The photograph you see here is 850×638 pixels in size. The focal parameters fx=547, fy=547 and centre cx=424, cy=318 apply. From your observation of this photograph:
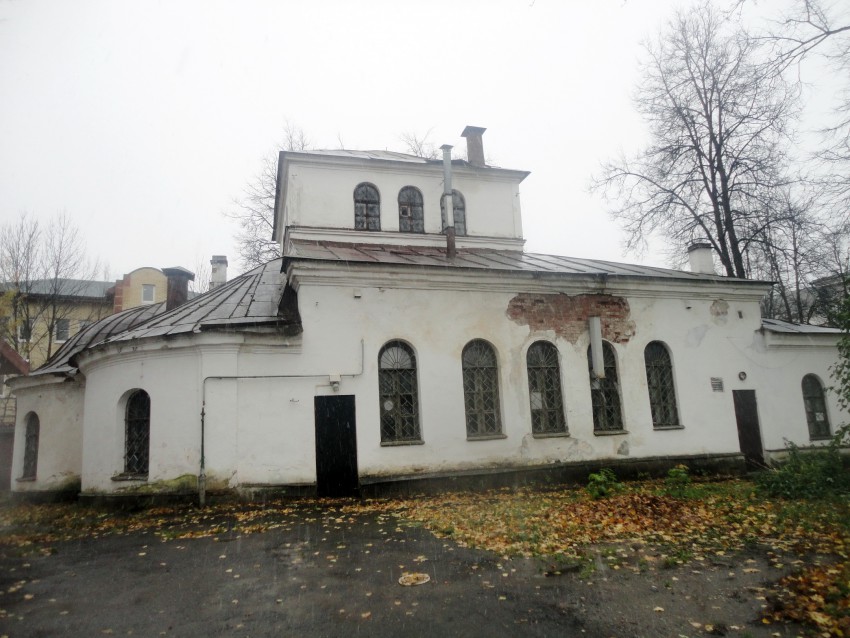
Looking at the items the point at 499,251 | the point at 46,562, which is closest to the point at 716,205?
the point at 499,251

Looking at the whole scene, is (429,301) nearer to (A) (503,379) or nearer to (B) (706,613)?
(A) (503,379)

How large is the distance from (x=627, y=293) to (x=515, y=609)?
10.0 metres

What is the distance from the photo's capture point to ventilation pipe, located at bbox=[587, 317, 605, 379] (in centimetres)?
1270

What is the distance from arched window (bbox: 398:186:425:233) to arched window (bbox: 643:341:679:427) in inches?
291

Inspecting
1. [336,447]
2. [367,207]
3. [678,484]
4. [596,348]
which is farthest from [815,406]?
[367,207]

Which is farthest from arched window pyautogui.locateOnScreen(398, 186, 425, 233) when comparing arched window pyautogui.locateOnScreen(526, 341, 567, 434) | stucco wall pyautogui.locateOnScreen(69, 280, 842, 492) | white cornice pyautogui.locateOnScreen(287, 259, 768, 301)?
arched window pyautogui.locateOnScreen(526, 341, 567, 434)

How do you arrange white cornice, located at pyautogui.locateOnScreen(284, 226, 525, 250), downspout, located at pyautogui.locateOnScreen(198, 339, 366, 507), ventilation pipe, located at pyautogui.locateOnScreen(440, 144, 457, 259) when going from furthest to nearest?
1. white cornice, located at pyautogui.locateOnScreen(284, 226, 525, 250)
2. ventilation pipe, located at pyautogui.locateOnScreen(440, 144, 457, 259)
3. downspout, located at pyautogui.locateOnScreen(198, 339, 366, 507)

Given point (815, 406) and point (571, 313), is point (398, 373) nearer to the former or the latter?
point (571, 313)

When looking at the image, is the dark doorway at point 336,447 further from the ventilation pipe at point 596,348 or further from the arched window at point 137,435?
the ventilation pipe at point 596,348

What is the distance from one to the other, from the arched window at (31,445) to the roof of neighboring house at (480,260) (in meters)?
8.27

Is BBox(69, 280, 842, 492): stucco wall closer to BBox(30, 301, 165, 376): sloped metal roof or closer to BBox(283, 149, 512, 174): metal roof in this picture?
BBox(30, 301, 165, 376): sloped metal roof

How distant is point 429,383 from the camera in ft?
37.8

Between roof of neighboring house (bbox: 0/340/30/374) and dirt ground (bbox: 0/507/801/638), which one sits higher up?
roof of neighboring house (bbox: 0/340/30/374)

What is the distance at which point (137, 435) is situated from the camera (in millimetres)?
11211
